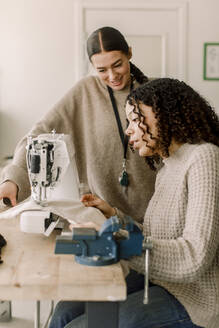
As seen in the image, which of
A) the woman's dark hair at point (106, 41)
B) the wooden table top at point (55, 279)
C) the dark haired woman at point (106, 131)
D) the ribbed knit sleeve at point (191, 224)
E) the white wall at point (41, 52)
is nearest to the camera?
the wooden table top at point (55, 279)

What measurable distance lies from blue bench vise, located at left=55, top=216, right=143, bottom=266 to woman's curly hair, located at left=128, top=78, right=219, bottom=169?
1.31ft

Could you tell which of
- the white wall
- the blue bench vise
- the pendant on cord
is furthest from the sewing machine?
the white wall

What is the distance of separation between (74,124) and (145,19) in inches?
90.2

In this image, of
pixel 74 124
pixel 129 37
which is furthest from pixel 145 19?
pixel 74 124

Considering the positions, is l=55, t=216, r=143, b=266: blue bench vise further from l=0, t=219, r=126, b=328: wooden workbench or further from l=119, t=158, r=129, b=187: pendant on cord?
l=119, t=158, r=129, b=187: pendant on cord

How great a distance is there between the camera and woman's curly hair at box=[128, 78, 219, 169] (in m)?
1.42

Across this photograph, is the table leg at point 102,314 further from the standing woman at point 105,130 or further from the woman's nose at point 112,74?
the woman's nose at point 112,74

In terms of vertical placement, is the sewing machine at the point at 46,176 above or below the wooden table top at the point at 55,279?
above

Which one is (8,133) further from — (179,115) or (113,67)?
(179,115)

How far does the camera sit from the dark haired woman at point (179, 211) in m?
1.20

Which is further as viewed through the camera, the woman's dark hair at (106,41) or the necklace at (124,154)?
the necklace at (124,154)

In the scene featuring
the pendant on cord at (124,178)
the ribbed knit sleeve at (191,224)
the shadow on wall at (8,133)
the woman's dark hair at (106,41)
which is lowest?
the shadow on wall at (8,133)

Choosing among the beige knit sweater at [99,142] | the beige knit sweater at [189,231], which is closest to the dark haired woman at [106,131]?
the beige knit sweater at [99,142]

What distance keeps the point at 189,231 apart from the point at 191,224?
0.02 m
